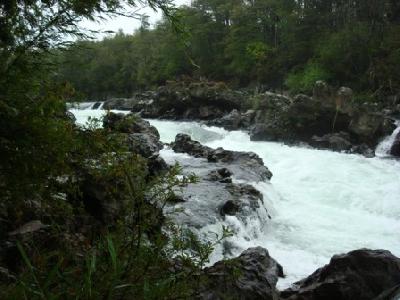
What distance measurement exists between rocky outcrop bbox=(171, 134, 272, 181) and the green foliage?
51.1ft

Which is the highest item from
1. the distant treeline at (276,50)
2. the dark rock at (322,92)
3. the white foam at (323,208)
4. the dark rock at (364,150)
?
the distant treeline at (276,50)

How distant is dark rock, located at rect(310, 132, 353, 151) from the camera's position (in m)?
19.6

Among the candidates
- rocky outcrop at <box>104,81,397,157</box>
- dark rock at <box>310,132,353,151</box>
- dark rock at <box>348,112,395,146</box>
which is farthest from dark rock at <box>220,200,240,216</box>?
dark rock at <box>348,112,395,146</box>

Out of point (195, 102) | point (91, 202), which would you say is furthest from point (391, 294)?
point (195, 102)

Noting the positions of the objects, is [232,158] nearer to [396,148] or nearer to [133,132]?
[133,132]

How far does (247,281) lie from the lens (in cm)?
577

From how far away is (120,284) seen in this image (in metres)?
2.54

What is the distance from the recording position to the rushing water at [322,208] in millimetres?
8953

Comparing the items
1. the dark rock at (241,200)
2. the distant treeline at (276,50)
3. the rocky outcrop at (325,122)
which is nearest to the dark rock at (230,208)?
the dark rock at (241,200)

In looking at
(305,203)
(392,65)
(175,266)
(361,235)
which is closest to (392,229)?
(361,235)

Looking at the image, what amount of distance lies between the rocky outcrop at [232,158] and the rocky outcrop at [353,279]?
6861mm

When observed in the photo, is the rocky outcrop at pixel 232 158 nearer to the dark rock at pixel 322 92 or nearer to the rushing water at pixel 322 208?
the rushing water at pixel 322 208

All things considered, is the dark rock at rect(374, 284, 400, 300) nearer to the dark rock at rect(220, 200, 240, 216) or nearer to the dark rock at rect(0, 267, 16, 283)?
the dark rock at rect(220, 200, 240, 216)

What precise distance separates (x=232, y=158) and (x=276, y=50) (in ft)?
80.8
